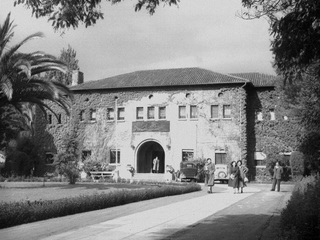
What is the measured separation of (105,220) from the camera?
39.1 feet

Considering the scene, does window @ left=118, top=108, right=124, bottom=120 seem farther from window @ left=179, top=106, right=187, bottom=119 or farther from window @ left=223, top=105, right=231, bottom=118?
window @ left=223, top=105, right=231, bottom=118

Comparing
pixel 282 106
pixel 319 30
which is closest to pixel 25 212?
pixel 319 30

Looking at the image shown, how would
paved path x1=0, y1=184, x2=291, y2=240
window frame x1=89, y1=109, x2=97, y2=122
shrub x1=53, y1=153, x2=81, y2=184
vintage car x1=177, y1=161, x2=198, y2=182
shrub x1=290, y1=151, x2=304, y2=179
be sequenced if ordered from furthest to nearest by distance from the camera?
window frame x1=89, y1=109, x2=97, y2=122
vintage car x1=177, y1=161, x2=198, y2=182
shrub x1=290, y1=151, x2=304, y2=179
shrub x1=53, y1=153, x2=81, y2=184
paved path x1=0, y1=184, x2=291, y2=240

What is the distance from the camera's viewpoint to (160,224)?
1107 cm

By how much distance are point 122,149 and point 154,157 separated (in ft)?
11.2

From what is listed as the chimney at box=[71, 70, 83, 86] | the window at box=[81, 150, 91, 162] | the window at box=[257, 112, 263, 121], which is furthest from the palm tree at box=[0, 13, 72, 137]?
the chimney at box=[71, 70, 83, 86]

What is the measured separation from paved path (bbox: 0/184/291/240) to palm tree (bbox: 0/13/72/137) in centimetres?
944

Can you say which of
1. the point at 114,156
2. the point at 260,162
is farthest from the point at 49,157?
the point at 260,162

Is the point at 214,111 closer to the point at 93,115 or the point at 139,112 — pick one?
the point at 139,112

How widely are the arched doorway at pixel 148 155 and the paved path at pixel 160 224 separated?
93.0 feet

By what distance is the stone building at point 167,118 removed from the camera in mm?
41000

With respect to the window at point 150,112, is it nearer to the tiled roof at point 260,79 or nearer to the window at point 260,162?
the tiled roof at point 260,79

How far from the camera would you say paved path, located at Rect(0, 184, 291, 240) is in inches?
370

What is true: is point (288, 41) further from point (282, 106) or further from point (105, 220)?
point (282, 106)
